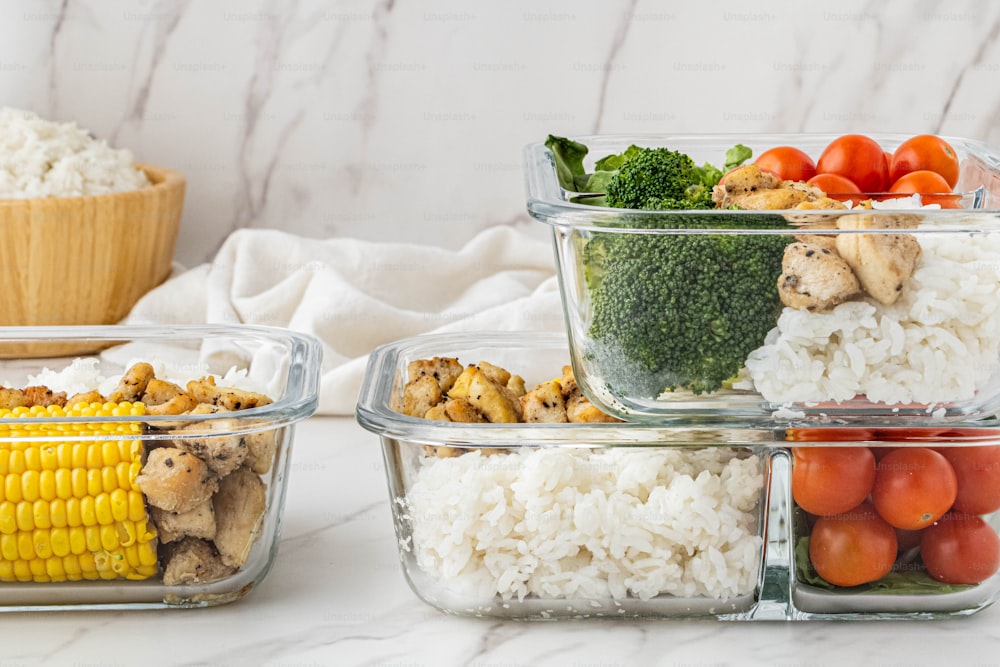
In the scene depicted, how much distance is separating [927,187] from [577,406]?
1.21ft

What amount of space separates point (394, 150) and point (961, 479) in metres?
1.18

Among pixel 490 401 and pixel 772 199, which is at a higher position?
pixel 772 199

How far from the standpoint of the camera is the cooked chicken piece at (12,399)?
1029mm

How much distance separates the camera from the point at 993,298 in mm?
837

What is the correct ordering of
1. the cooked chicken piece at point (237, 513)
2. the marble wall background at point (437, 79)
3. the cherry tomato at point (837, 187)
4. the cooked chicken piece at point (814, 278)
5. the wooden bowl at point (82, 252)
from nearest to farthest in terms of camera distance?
the cooked chicken piece at point (814, 278)
the cooked chicken piece at point (237, 513)
the cherry tomato at point (837, 187)
the wooden bowl at point (82, 252)
the marble wall background at point (437, 79)

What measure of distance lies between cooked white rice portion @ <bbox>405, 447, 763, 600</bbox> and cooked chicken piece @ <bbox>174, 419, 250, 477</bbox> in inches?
5.6

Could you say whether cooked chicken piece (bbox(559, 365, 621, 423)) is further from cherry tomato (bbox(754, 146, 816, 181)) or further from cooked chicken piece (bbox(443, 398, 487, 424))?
cherry tomato (bbox(754, 146, 816, 181))

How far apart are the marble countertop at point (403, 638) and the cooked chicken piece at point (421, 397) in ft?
0.51

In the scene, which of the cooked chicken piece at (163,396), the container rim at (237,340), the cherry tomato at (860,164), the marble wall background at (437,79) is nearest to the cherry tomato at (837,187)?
the cherry tomato at (860,164)

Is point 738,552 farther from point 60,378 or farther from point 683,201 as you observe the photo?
point 60,378

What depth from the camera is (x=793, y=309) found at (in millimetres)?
833

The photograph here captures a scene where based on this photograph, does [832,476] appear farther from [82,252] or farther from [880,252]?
[82,252]

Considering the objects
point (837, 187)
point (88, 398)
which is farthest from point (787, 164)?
point (88, 398)

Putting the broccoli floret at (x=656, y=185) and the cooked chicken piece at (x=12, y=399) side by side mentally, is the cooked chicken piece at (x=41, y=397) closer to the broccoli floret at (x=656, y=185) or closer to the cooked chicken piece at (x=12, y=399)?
the cooked chicken piece at (x=12, y=399)
